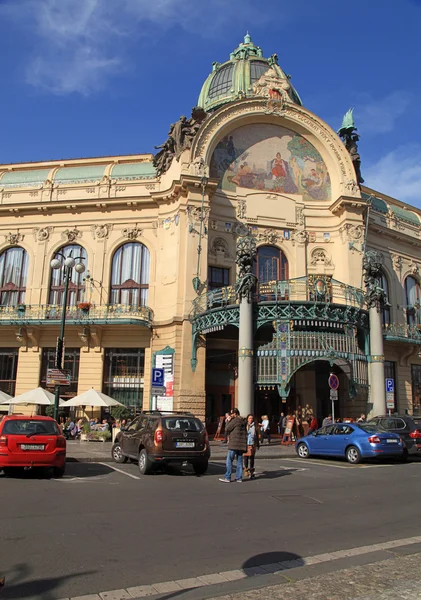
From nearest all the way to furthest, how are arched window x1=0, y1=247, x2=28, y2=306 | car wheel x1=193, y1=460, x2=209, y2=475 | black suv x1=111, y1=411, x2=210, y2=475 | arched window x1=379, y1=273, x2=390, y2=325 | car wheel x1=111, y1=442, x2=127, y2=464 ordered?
black suv x1=111, y1=411, x2=210, y2=475, car wheel x1=193, y1=460, x2=209, y2=475, car wheel x1=111, y1=442, x2=127, y2=464, arched window x1=0, y1=247, x2=28, y2=306, arched window x1=379, y1=273, x2=390, y2=325

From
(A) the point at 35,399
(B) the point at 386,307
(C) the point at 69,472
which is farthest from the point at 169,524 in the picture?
(B) the point at 386,307

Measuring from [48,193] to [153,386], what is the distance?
1544cm

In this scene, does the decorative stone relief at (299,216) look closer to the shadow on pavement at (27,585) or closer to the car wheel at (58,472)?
the car wheel at (58,472)

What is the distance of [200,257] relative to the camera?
27.5m

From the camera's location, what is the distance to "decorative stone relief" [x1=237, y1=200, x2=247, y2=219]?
30109 mm

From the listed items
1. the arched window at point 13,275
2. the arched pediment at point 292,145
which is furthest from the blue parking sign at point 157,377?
the arched pediment at point 292,145

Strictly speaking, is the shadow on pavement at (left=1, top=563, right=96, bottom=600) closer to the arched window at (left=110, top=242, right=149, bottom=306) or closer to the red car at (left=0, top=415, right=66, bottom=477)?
the red car at (left=0, top=415, right=66, bottom=477)

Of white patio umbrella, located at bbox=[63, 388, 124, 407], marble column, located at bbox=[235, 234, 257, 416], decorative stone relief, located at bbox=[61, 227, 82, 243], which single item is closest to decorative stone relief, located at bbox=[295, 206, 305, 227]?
marble column, located at bbox=[235, 234, 257, 416]

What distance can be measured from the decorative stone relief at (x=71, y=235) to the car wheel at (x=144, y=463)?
1977 centimetres

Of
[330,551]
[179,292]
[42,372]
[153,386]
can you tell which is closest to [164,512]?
[330,551]

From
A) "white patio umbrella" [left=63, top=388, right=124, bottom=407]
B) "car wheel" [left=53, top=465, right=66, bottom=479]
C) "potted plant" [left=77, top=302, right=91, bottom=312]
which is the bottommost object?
"car wheel" [left=53, top=465, right=66, bottom=479]

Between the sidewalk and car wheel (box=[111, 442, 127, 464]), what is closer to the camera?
car wheel (box=[111, 442, 127, 464])

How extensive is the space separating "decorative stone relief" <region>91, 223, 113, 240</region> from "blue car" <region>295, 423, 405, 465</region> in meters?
17.9

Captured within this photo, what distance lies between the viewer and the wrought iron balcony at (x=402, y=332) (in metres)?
29.9
